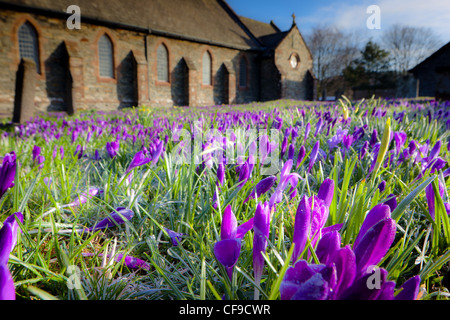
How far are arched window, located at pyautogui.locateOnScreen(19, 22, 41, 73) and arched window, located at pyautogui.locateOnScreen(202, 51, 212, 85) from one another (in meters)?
11.4

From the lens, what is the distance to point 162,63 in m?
20.7

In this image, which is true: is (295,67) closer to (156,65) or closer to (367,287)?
(156,65)

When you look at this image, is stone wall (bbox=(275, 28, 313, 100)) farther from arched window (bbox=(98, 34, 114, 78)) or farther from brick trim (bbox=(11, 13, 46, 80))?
brick trim (bbox=(11, 13, 46, 80))

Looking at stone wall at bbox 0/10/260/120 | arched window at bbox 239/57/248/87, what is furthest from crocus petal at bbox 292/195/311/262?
arched window at bbox 239/57/248/87

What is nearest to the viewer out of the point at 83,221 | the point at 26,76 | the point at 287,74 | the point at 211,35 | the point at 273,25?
the point at 83,221

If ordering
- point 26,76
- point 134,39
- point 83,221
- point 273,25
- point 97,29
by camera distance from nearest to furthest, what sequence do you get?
point 83,221, point 26,76, point 97,29, point 134,39, point 273,25

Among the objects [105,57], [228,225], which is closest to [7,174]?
[228,225]

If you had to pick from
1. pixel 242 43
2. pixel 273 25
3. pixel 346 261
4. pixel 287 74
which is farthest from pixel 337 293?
pixel 273 25

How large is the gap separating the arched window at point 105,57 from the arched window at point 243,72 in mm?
11341

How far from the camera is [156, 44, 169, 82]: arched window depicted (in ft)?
66.7

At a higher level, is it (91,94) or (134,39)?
(134,39)

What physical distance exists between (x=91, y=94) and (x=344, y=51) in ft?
134

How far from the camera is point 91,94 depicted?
1716cm

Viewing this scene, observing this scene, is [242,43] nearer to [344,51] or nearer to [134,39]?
[134,39]
